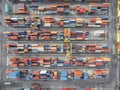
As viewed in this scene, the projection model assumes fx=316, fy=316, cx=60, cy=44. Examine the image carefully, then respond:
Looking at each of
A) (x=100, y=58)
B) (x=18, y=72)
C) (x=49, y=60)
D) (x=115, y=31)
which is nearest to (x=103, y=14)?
(x=115, y=31)

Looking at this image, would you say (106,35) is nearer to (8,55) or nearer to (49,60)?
(49,60)

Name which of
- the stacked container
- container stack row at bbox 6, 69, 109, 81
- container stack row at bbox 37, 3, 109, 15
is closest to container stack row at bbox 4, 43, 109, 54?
container stack row at bbox 6, 69, 109, 81

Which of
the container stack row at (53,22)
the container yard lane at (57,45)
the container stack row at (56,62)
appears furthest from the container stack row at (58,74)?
the container stack row at (53,22)

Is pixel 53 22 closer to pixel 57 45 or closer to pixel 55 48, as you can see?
pixel 57 45

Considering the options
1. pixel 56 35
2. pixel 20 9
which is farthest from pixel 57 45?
pixel 20 9

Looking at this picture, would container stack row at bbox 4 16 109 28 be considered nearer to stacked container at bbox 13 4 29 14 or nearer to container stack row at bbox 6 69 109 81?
stacked container at bbox 13 4 29 14

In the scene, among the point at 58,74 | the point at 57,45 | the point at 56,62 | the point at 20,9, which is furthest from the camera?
the point at 58,74
